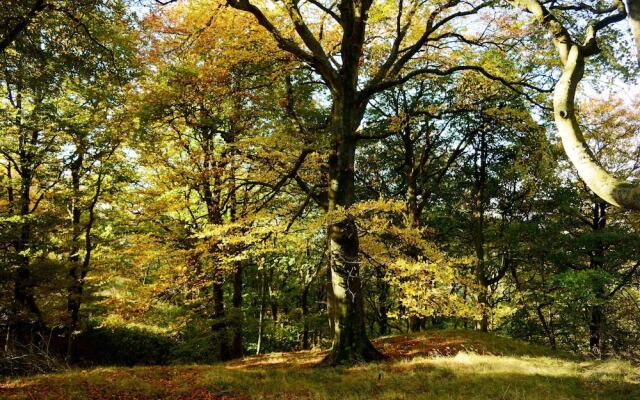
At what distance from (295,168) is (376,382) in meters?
5.45

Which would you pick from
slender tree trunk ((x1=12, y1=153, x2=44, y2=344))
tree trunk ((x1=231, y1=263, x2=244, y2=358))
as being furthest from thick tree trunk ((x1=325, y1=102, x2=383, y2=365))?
slender tree trunk ((x1=12, y1=153, x2=44, y2=344))

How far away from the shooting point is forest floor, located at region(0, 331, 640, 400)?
6824 mm

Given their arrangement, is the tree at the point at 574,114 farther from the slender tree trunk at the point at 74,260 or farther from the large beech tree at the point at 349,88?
the slender tree trunk at the point at 74,260

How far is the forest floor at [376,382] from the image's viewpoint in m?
6.82

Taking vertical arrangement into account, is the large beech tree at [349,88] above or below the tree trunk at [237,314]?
above

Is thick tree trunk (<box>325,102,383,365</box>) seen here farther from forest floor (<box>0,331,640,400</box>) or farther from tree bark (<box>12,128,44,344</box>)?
tree bark (<box>12,128,44,344</box>)

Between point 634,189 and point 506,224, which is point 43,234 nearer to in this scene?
point 634,189

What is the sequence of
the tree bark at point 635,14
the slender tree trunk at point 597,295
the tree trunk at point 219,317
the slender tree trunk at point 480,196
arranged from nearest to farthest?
the tree bark at point 635,14 < the slender tree trunk at point 597,295 < the tree trunk at point 219,317 < the slender tree trunk at point 480,196

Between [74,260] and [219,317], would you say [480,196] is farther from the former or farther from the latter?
[74,260]

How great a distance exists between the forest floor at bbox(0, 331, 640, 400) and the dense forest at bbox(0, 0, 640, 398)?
1.22 meters

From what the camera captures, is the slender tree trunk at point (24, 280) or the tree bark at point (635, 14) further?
the slender tree trunk at point (24, 280)

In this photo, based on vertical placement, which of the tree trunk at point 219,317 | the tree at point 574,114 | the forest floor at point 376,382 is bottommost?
the forest floor at point 376,382

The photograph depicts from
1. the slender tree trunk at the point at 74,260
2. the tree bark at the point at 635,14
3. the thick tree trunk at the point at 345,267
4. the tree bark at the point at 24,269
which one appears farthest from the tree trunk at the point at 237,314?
the tree bark at the point at 635,14

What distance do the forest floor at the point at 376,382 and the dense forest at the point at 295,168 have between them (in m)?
1.22
